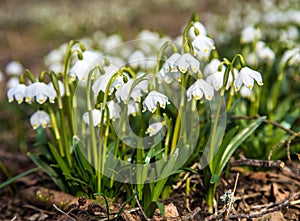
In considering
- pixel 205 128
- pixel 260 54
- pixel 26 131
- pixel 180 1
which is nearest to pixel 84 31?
pixel 180 1

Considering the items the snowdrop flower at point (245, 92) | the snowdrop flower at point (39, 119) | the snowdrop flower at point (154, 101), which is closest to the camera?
the snowdrop flower at point (154, 101)

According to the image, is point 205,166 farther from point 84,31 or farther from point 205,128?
point 84,31

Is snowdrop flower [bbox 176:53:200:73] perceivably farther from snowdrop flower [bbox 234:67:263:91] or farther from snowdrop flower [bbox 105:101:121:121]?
snowdrop flower [bbox 105:101:121:121]

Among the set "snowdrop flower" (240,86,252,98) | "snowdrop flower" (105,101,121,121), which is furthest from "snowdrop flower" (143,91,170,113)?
"snowdrop flower" (240,86,252,98)

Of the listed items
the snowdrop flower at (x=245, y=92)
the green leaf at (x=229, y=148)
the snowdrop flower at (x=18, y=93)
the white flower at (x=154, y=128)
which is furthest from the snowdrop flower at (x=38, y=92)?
the snowdrop flower at (x=245, y=92)

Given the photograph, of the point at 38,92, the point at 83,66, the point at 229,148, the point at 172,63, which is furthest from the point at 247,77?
the point at 38,92

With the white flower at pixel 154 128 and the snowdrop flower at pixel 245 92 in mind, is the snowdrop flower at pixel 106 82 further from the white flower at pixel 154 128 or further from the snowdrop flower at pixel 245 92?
the snowdrop flower at pixel 245 92
